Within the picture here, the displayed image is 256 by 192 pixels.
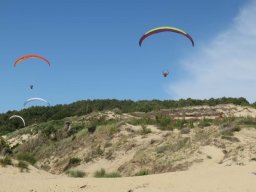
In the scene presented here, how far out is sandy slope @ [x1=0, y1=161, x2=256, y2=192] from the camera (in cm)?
1527

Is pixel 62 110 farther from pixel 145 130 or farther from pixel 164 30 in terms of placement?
pixel 164 30

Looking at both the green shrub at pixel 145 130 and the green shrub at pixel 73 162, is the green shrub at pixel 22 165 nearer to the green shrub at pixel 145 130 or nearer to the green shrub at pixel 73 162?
the green shrub at pixel 73 162

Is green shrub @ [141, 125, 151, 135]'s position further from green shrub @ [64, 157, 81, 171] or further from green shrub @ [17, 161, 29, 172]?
green shrub @ [17, 161, 29, 172]

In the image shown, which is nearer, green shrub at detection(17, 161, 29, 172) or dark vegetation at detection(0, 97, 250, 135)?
green shrub at detection(17, 161, 29, 172)

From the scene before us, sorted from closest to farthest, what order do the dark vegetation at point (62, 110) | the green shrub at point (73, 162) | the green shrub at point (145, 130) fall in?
the green shrub at point (73, 162) → the green shrub at point (145, 130) → the dark vegetation at point (62, 110)

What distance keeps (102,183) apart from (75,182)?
123 cm

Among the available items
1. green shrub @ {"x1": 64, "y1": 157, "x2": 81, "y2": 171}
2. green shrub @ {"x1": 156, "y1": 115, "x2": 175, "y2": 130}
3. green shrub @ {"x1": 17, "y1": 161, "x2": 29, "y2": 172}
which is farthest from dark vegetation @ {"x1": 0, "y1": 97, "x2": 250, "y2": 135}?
green shrub @ {"x1": 17, "y1": 161, "x2": 29, "y2": 172}

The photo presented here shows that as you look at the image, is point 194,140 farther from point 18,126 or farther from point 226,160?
point 18,126

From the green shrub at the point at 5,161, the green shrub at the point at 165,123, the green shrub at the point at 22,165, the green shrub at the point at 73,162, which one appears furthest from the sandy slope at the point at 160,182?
the green shrub at the point at 165,123

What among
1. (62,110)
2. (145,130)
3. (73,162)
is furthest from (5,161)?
(62,110)

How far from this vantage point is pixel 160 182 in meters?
16.4

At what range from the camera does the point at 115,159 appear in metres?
28.0

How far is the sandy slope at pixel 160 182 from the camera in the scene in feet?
50.1

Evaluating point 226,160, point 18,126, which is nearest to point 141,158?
point 226,160
